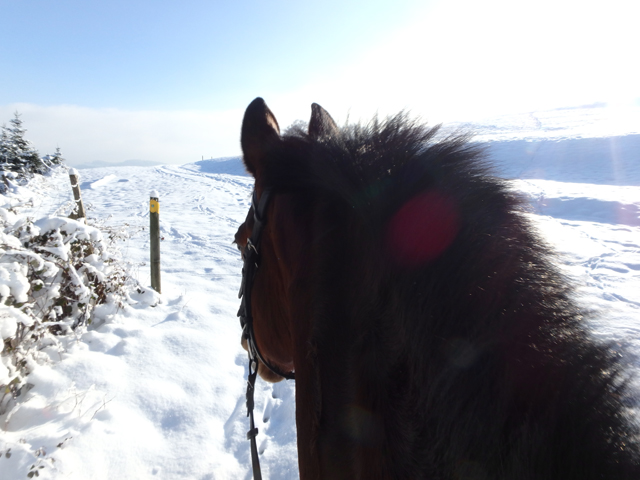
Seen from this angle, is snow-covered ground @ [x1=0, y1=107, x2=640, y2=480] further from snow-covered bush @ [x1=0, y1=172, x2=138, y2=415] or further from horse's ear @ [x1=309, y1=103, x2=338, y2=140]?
horse's ear @ [x1=309, y1=103, x2=338, y2=140]

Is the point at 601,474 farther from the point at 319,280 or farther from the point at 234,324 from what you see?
the point at 234,324

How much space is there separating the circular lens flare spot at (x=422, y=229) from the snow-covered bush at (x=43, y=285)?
320 cm

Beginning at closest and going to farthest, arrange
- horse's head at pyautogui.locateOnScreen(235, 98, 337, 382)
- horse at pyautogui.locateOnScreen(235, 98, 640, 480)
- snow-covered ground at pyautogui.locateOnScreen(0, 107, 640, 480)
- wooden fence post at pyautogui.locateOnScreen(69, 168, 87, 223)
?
1. horse at pyautogui.locateOnScreen(235, 98, 640, 480)
2. horse's head at pyautogui.locateOnScreen(235, 98, 337, 382)
3. snow-covered ground at pyautogui.locateOnScreen(0, 107, 640, 480)
4. wooden fence post at pyautogui.locateOnScreen(69, 168, 87, 223)

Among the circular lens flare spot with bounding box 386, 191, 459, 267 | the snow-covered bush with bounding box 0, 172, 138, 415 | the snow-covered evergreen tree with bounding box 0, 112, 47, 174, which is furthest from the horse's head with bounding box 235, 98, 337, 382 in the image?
the snow-covered evergreen tree with bounding box 0, 112, 47, 174

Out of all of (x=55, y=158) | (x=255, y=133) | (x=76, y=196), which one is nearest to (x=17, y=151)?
(x=55, y=158)

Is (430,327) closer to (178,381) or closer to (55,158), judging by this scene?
→ (178,381)

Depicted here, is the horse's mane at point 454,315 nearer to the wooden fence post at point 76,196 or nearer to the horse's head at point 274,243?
the horse's head at point 274,243

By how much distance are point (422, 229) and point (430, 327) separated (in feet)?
0.76

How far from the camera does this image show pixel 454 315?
73 centimetres

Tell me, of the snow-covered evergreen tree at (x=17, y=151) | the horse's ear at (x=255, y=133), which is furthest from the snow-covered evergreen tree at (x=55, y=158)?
the horse's ear at (x=255, y=133)

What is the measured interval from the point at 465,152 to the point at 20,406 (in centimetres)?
383

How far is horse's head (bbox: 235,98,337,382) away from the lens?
3.53 ft

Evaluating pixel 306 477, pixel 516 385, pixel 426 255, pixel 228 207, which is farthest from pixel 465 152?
pixel 228 207

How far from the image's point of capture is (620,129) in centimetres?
2294
